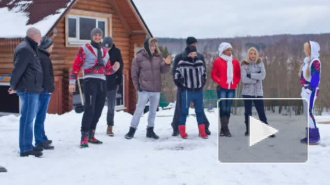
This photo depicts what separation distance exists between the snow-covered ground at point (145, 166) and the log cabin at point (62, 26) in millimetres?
6535

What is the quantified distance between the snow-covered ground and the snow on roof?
6152mm

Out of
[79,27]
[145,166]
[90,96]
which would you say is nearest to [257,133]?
[145,166]

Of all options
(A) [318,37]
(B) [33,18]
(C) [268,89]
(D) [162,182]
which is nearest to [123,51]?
(B) [33,18]

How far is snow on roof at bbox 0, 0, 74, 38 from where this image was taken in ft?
46.0

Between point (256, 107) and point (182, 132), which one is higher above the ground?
point (256, 107)

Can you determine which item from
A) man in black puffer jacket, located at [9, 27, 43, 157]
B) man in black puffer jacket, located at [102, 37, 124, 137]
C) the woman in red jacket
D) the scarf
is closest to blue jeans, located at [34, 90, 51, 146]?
man in black puffer jacket, located at [9, 27, 43, 157]

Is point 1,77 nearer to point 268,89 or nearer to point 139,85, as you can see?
point 139,85

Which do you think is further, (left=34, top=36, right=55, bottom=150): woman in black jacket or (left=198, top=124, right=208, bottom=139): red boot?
(left=198, top=124, right=208, bottom=139): red boot

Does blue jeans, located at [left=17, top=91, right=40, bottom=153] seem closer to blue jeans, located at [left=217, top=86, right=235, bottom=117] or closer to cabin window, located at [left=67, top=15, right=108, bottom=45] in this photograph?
blue jeans, located at [left=217, top=86, right=235, bottom=117]

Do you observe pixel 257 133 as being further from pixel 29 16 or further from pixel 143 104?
pixel 29 16

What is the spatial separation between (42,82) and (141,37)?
12050 millimetres

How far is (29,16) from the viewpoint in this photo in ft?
48.8

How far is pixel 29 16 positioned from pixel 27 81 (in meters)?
8.84

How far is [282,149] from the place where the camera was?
743 centimetres
